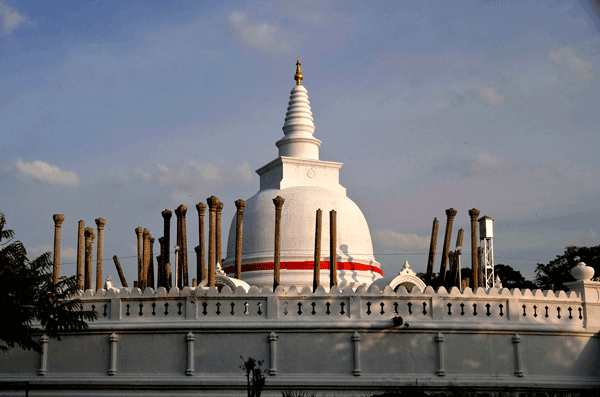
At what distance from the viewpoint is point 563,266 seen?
6794 centimetres

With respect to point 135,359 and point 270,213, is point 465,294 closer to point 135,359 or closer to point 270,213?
point 135,359

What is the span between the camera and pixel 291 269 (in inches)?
1420

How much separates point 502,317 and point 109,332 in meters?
13.4

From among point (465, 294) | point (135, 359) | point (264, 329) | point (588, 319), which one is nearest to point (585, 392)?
point (588, 319)

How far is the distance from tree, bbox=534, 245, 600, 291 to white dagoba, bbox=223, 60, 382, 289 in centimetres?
3076

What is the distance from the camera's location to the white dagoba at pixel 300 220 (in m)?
36.2

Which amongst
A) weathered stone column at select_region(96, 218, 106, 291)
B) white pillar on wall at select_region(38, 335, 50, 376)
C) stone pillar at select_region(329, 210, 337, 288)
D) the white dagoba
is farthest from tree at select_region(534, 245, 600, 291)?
white pillar on wall at select_region(38, 335, 50, 376)

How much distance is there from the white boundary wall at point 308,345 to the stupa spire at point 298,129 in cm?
1830

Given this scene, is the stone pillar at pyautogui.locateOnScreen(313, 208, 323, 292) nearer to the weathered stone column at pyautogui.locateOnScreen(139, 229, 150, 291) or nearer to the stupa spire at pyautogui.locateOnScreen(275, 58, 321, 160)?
the weathered stone column at pyautogui.locateOnScreen(139, 229, 150, 291)

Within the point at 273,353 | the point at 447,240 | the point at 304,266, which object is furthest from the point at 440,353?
the point at 304,266

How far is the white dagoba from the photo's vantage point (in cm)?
3625

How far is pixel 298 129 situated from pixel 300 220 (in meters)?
7.31

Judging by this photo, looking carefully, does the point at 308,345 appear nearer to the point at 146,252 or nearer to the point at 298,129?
the point at 146,252

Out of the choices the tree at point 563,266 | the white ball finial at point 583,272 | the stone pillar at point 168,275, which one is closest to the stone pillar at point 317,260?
the stone pillar at point 168,275
